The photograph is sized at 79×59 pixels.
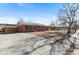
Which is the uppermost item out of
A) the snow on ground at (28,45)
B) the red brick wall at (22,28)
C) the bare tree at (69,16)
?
the bare tree at (69,16)

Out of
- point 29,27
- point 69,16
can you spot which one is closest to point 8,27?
point 29,27

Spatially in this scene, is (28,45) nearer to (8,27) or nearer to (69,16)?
(8,27)

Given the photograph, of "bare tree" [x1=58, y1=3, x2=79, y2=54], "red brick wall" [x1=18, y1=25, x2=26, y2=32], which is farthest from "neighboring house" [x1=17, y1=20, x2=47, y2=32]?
"bare tree" [x1=58, y1=3, x2=79, y2=54]

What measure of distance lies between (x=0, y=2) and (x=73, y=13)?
46.5 inches

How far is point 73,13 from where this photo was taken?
3033 mm

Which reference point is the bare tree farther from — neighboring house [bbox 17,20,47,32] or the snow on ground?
neighboring house [bbox 17,20,47,32]

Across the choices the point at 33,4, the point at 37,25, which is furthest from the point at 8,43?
the point at 33,4

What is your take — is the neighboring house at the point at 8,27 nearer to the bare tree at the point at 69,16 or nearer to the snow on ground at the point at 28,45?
the snow on ground at the point at 28,45

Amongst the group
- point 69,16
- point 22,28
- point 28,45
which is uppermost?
point 69,16

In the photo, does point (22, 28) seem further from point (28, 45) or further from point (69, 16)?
point (69, 16)

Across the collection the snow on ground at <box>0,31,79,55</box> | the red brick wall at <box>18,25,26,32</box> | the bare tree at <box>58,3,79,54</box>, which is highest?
the bare tree at <box>58,3,79,54</box>

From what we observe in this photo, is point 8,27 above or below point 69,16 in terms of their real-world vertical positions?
below

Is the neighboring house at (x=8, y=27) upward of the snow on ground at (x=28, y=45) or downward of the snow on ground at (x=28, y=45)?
upward

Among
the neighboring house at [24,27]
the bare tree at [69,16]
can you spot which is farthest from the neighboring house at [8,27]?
the bare tree at [69,16]
